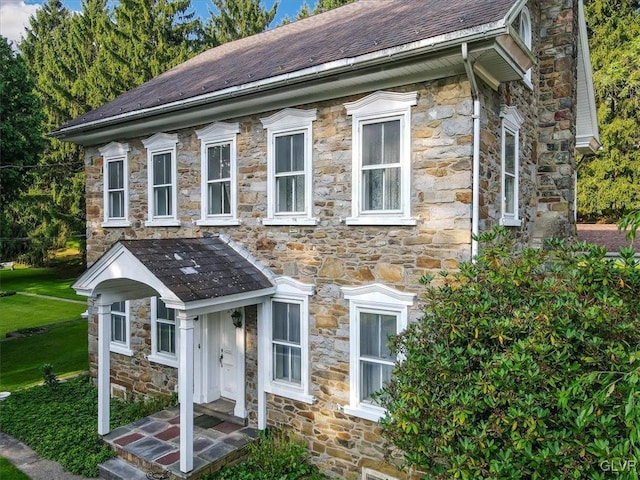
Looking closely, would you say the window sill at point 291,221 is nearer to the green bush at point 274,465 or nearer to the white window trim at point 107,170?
the green bush at point 274,465

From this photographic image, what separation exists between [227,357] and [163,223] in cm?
315

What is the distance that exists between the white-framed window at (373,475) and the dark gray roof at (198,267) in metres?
3.29

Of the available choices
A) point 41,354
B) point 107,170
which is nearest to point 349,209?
point 107,170

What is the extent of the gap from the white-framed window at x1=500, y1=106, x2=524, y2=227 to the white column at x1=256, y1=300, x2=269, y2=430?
4339 millimetres

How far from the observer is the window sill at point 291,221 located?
282 inches

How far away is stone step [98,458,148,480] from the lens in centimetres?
679

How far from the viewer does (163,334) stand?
374 inches

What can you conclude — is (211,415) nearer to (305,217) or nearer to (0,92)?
(305,217)

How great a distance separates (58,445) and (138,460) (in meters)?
2.02

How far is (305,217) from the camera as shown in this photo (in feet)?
23.9

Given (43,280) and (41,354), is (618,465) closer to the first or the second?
(41,354)

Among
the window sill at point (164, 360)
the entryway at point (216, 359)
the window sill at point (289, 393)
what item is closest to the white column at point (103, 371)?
the window sill at point (164, 360)

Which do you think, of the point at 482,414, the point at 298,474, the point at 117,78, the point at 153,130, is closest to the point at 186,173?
the point at 153,130

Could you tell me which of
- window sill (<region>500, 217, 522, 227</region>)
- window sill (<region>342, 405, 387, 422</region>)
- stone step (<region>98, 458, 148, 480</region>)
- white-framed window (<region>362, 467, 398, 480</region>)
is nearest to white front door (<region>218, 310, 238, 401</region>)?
stone step (<region>98, 458, 148, 480</region>)
